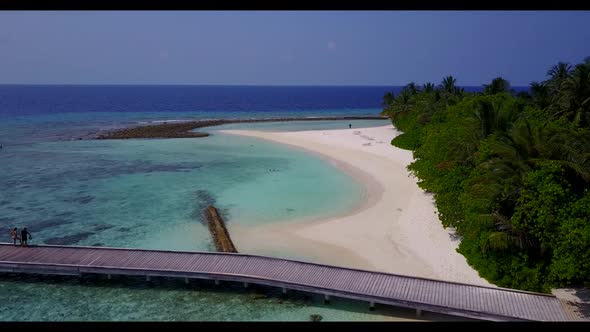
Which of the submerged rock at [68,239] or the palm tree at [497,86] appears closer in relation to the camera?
the submerged rock at [68,239]

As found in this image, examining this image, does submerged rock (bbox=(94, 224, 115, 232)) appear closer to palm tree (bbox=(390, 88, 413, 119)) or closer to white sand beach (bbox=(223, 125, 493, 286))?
white sand beach (bbox=(223, 125, 493, 286))

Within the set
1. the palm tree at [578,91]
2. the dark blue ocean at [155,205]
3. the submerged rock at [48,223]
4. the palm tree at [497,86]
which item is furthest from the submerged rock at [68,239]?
the palm tree at [497,86]

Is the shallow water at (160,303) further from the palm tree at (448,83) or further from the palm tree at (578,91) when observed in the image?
the palm tree at (448,83)

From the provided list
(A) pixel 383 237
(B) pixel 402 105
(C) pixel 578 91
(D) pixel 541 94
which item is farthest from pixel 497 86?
(A) pixel 383 237

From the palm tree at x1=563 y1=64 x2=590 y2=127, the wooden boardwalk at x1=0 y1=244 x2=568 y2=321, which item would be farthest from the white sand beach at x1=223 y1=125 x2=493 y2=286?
the palm tree at x1=563 y1=64 x2=590 y2=127
